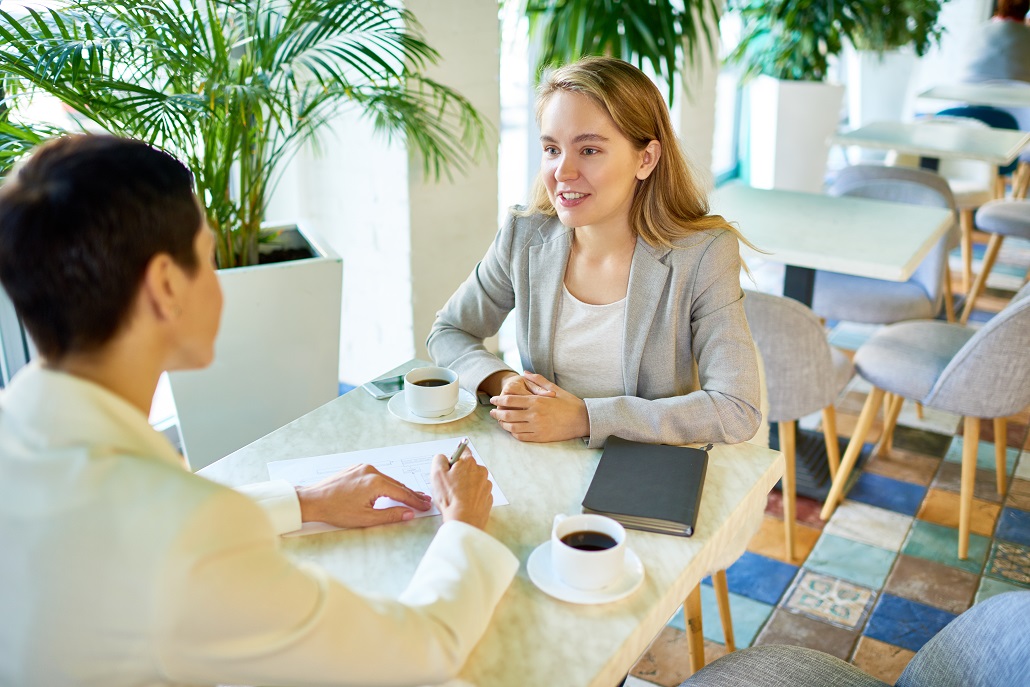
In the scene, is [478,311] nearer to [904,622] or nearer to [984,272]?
[904,622]

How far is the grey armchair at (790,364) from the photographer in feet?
7.79

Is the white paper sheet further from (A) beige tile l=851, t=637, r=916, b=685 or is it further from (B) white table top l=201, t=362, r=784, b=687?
(A) beige tile l=851, t=637, r=916, b=685

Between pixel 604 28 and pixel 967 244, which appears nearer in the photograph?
pixel 604 28

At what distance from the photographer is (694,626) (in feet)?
6.00

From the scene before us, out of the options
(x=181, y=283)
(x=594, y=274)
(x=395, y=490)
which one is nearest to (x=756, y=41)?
(x=594, y=274)

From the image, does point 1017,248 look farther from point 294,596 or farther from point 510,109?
point 294,596

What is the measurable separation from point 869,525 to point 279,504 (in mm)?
2025

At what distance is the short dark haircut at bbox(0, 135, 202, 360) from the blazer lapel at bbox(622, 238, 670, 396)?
Answer: 99cm

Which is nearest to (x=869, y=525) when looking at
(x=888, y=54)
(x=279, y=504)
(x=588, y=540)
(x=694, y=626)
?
(x=694, y=626)

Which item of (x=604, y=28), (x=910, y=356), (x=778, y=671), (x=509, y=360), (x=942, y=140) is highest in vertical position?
(x=604, y=28)

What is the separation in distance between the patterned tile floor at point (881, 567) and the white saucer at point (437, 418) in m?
0.83

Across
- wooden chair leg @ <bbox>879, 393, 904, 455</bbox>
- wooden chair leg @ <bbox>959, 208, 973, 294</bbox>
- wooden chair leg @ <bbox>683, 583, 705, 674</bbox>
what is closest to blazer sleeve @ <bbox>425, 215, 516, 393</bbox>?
wooden chair leg @ <bbox>683, 583, 705, 674</bbox>

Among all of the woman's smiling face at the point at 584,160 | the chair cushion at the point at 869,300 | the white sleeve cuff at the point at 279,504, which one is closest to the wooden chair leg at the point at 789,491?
the chair cushion at the point at 869,300

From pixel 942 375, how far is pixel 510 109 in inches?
155
